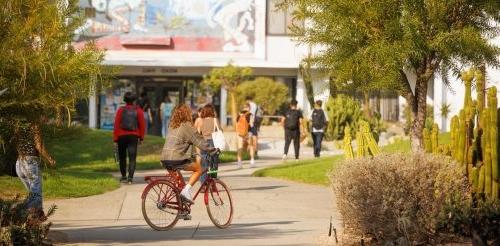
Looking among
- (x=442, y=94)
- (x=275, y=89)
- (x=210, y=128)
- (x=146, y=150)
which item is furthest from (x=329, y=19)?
(x=275, y=89)

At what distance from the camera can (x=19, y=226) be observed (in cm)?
957

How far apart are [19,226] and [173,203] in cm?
352

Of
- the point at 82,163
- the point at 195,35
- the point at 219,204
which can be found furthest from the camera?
the point at 195,35

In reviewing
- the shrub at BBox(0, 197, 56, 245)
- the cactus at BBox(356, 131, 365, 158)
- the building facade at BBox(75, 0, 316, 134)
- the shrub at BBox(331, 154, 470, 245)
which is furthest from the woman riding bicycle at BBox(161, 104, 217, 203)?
the building facade at BBox(75, 0, 316, 134)

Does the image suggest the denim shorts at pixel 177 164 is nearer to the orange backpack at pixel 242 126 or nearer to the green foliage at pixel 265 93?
the orange backpack at pixel 242 126

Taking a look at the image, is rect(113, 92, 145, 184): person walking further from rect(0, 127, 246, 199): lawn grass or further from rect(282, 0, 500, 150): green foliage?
rect(282, 0, 500, 150): green foliage

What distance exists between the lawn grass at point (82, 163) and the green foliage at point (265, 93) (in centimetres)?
1394

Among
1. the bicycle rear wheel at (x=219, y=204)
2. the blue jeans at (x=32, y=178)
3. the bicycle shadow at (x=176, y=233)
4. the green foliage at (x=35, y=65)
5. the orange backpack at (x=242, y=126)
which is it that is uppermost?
the green foliage at (x=35, y=65)

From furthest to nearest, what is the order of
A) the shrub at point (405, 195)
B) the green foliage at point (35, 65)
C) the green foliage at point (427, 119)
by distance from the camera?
1. the green foliage at point (427, 119)
2. the shrub at point (405, 195)
3. the green foliage at point (35, 65)

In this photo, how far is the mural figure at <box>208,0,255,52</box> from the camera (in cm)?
4531

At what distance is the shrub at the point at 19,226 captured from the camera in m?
9.38

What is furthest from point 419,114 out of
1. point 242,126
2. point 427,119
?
point 427,119

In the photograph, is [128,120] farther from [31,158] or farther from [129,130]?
[31,158]

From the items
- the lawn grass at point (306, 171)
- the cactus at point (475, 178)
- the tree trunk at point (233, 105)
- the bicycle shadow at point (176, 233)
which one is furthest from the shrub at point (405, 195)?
the tree trunk at point (233, 105)
